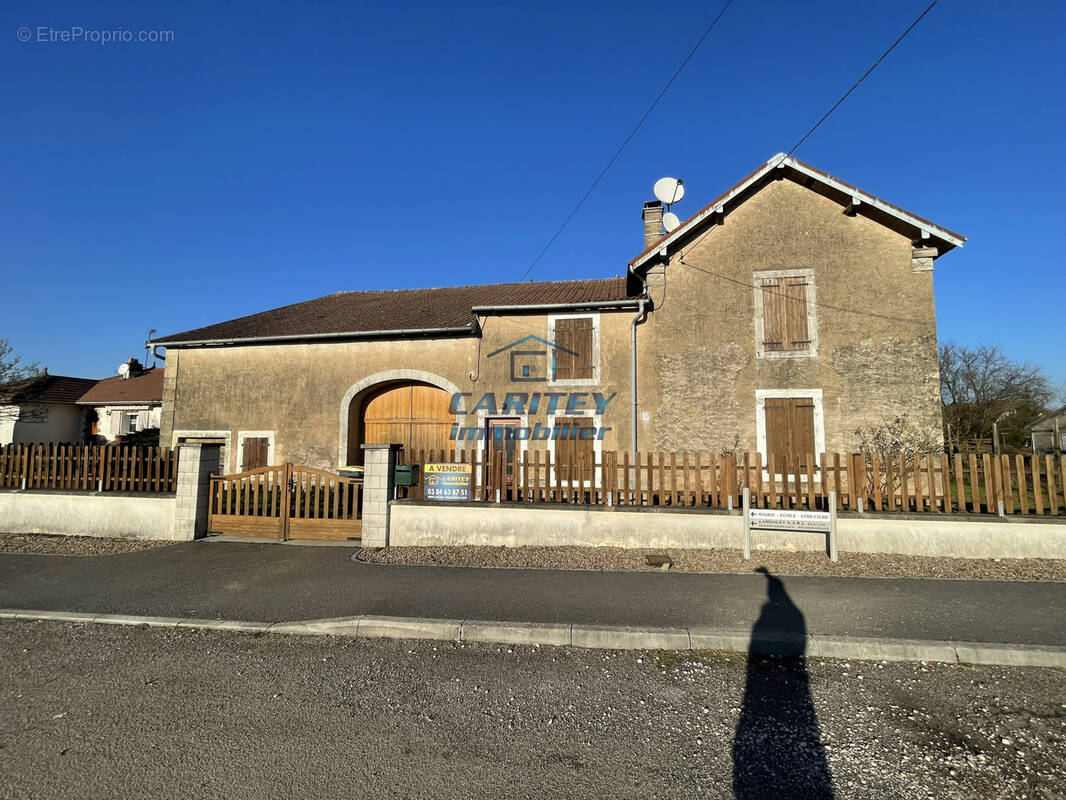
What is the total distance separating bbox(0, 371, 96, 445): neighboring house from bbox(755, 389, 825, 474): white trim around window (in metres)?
27.2

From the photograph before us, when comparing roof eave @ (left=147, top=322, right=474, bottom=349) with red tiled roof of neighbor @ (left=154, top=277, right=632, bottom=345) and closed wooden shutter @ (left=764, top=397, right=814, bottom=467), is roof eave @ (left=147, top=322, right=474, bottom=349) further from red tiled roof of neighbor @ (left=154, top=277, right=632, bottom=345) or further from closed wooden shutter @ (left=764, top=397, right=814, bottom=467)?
closed wooden shutter @ (left=764, top=397, right=814, bottom=467)

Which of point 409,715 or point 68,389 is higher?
point 68,389

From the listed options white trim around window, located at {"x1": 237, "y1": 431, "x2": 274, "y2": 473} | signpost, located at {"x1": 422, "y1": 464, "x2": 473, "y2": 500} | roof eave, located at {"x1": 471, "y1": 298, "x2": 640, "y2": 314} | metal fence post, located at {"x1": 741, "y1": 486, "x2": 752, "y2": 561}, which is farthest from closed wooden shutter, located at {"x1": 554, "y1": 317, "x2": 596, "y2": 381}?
white trim around window, located at {"x1": 237, "y1": 431, "x2": 274, "y2": 473}

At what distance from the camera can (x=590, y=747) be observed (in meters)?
2.85

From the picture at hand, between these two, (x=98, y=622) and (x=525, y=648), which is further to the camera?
(x=98, y=622)

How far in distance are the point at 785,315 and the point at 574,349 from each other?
496cm

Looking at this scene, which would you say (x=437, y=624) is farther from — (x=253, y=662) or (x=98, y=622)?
(x=98, y=622)

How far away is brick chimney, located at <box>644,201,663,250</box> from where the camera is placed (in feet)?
48.0

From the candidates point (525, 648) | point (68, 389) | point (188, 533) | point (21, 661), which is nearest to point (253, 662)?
point (21, 661)

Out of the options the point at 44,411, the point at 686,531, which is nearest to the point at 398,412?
the point at 686,531

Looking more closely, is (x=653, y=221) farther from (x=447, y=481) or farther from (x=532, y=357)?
(x=447, y=481)

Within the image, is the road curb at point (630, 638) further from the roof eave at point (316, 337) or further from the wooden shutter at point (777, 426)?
the roof eave at point (316, 337)

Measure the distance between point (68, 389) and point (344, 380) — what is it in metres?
23.5

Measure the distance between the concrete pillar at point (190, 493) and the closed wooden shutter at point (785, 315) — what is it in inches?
463
